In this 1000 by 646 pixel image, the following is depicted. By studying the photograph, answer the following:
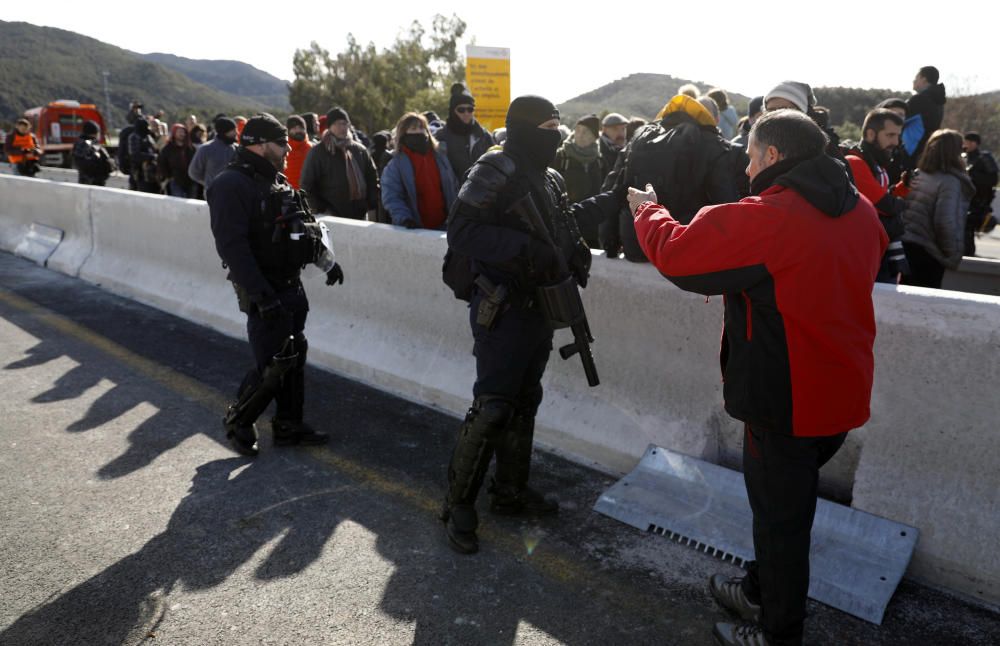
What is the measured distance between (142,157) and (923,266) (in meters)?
12.1

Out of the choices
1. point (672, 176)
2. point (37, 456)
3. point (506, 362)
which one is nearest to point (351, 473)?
point (506, 362)

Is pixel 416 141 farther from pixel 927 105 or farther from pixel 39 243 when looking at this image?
pixel 39 243

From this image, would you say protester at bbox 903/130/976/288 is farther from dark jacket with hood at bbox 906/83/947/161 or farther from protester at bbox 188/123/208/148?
protester at bbox 188/123/208/148

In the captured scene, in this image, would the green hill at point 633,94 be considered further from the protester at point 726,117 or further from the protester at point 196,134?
the protester at point 726,117

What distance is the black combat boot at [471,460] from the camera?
3.55 m

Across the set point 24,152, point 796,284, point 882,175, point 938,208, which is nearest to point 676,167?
point 796,284

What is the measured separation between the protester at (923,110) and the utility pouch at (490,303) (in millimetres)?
6512

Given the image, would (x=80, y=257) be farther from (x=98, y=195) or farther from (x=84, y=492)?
(x=84, y=492)

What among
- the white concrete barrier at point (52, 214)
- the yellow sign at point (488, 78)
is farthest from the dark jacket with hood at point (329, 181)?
the yellow sign at point (488, 78)

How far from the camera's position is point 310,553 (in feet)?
11.2

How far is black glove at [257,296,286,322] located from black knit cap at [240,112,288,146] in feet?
3.03

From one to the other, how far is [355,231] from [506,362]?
287 cm

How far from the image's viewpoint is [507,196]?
3445 mm

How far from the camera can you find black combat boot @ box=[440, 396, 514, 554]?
3553 millimetres
